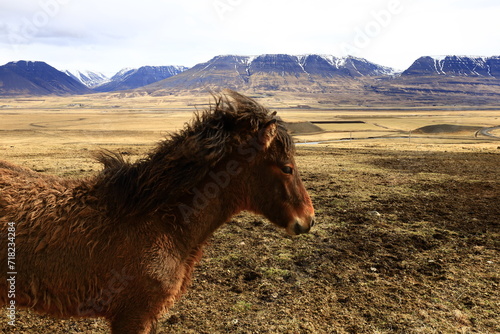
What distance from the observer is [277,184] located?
10.9 ft

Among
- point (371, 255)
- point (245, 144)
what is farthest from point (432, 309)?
point (245, 144)

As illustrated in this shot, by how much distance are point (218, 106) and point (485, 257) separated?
6.79 m

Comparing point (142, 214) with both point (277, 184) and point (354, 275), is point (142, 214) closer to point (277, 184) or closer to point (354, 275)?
point (277, 184)

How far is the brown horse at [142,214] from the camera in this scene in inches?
110

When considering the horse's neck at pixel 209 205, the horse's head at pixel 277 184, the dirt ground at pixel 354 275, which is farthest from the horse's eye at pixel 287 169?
the dirt ground at pixel 354 275

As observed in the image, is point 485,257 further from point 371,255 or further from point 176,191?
point 176,191

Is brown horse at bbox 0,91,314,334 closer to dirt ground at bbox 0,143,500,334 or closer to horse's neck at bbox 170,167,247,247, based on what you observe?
horse's neck at bbox 170,167,247,247

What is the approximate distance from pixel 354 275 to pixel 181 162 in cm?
445

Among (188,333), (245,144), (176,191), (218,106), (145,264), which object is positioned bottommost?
(188,333)

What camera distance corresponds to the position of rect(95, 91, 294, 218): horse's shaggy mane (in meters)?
3.07

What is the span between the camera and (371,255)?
6.84m

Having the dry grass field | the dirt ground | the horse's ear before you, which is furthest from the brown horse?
the dirt ground

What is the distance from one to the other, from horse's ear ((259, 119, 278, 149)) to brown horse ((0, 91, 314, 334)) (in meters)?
0.01

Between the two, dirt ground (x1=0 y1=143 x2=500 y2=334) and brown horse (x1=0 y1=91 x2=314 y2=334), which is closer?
brown horse (x1=0 y1=91 x2=314 y2=334)
